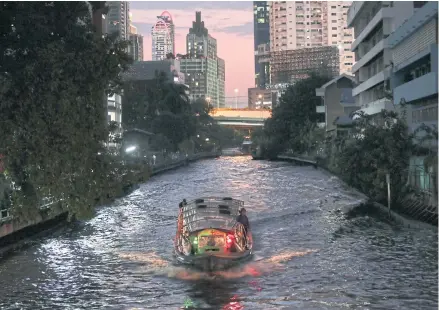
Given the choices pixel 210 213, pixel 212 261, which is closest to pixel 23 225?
pixel 210 213

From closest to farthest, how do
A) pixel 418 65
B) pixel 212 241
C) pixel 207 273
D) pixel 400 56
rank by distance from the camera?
pixel 207 273 < pixel 212 241 < pixel 418 65 < pixel 400 56

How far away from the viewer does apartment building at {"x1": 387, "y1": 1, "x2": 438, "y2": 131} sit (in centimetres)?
4119

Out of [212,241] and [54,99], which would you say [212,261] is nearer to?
[212,241]

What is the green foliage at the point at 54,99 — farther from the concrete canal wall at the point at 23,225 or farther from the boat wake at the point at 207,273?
the boat wake at the point at 207,273

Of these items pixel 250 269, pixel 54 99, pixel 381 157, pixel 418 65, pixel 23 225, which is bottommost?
pixel 250 269

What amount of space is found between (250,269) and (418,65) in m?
28.5

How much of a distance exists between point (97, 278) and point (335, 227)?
726 inches

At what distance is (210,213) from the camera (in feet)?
98.9

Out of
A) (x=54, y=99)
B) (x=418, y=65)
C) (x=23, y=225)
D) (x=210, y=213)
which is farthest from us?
(x=418, y=65)

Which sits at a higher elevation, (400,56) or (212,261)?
(400,56)

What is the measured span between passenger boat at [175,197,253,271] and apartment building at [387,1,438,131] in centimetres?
1927

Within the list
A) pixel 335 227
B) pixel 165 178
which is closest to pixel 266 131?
pixel 165 178

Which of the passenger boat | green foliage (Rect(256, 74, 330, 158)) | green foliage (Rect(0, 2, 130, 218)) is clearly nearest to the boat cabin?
the passenger boat

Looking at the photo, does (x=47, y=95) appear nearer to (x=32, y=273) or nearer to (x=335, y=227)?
(x=32, y=273)
